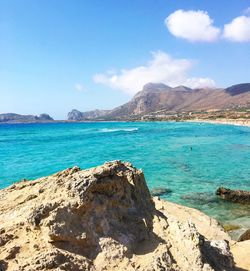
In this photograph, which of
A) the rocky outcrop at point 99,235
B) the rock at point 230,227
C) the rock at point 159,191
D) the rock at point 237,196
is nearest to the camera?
the rocky outcrop at point 99,235

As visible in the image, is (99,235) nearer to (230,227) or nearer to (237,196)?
(230,227)

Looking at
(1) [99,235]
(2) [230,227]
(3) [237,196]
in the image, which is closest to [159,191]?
(3) [237,196]

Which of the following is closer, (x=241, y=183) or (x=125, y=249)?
(x=125, y=249)

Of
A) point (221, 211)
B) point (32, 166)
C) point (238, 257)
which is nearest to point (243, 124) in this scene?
point (32, 166)

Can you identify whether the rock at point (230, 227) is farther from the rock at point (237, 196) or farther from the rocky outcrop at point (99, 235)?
the rocky outcrop at point (99, 235)

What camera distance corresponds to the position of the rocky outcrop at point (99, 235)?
7707mm

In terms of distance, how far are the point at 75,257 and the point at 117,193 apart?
2.26 metres

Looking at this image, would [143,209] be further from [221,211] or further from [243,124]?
[243,124]

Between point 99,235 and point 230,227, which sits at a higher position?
point 99,235

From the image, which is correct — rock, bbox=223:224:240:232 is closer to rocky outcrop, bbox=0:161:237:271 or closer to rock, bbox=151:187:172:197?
rock, bbox=151:187:172:197

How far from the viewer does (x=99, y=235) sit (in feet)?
27.6

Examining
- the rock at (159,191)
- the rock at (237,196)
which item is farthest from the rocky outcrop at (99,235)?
the rock at (159,191)

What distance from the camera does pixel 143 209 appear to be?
10289 mm

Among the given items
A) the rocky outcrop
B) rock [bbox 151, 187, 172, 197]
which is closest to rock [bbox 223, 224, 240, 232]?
rock [bbox 151, 187, 172, 197]
